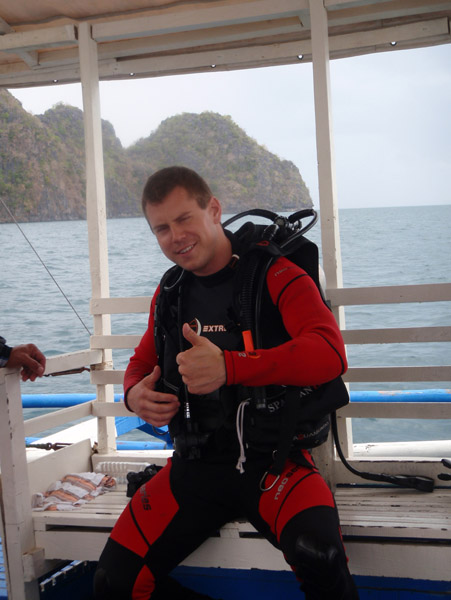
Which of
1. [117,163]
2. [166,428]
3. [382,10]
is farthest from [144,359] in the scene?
[117,163]

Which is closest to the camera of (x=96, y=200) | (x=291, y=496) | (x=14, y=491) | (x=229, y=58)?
(x=291, y=496)

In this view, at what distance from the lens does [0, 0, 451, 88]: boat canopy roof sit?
3.22m

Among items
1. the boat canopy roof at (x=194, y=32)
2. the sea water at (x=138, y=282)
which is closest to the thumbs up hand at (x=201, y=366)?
the boat canopy roof at (x=194, y=32)

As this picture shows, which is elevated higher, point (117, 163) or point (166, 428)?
point (117, 163)

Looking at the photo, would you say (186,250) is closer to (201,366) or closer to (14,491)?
(201,366)

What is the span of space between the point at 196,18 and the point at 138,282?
31.6m

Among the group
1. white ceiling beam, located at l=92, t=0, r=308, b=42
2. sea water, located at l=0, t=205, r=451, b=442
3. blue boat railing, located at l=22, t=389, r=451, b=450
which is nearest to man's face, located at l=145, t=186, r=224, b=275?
white ceiling beam, located at l=92, t=0, r=308, b=42

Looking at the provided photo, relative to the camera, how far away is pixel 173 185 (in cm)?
218

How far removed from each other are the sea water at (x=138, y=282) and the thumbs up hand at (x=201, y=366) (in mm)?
14328

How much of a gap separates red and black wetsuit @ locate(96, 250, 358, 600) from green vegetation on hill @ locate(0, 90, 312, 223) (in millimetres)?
27249

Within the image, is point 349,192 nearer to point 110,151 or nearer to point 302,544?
point 110,151

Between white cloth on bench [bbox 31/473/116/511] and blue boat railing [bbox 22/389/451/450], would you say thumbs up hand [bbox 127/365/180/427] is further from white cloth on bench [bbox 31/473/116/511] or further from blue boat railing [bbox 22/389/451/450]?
blue boat railing [bbox 22/389/451/450]

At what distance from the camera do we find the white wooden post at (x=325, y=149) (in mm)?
3020

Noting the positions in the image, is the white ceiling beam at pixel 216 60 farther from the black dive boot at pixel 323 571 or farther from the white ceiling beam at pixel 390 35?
the black dive boot at pixel 323 571
